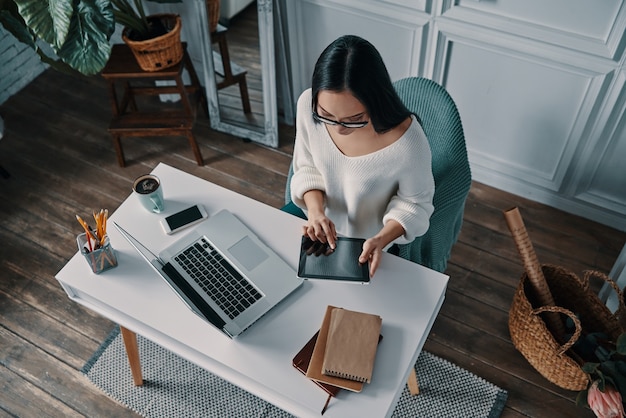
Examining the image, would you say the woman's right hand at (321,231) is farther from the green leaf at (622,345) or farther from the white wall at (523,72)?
the white wall at (523,72)

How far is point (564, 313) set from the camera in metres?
2.00

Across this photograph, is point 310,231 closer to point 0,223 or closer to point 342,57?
point 342,57

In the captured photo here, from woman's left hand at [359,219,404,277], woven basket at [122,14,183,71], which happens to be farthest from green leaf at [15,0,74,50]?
woman's left hand at [359,219,404,277]

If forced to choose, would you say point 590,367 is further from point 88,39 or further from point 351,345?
point 88,39

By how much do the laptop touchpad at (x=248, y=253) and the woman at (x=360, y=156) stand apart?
153 millimetres

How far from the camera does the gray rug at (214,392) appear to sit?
7.20 feet

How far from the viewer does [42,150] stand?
10.3 ft

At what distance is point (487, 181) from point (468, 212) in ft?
0.65

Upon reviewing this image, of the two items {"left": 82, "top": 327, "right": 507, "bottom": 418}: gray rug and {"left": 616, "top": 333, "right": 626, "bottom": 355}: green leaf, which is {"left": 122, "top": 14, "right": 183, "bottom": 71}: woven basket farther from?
{"left": 616, "top": 333, "right": 626, "bottom": 355}: green leaf

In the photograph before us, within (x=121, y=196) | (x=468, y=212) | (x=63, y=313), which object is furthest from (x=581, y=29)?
(x=63, y=313)

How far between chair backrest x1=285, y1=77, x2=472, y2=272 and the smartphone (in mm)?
627

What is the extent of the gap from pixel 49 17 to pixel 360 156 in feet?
4.60

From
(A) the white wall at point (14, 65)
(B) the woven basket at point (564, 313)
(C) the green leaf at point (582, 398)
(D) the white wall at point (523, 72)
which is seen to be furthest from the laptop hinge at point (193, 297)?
(A) the white wall at point (14, 65)

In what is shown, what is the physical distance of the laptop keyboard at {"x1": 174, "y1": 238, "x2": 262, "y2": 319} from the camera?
63.3 inches
